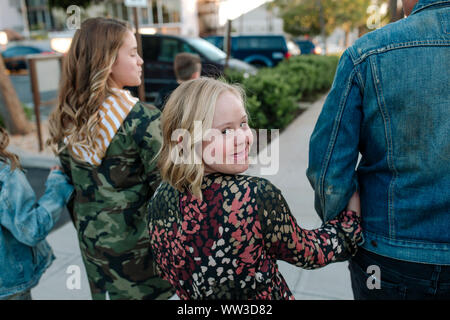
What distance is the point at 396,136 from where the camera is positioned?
133 cm

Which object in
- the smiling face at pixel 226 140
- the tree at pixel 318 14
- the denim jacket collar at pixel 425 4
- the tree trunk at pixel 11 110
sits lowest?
the tree trunk at pixel 11 110

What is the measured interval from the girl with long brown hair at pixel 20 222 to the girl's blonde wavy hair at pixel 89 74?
0.26 meters

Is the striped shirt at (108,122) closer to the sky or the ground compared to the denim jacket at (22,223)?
closer to the sky

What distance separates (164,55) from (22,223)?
9.17 meters

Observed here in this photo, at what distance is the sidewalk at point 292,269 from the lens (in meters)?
3.06

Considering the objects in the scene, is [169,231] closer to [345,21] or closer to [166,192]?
[166,192]

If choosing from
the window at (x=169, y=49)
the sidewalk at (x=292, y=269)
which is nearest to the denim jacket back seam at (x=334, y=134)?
the sidewalk at (x=292, y=269)

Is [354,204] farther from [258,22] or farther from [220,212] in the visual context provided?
[258,22]

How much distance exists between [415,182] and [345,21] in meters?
34.8

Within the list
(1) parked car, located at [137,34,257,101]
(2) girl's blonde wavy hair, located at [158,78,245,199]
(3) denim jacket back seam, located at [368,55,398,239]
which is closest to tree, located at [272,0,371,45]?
(1) parked car, located at [137,34,257,101]

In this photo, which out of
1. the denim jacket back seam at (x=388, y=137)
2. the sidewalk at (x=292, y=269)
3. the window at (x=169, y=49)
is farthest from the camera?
the window at (x=169, y=49)

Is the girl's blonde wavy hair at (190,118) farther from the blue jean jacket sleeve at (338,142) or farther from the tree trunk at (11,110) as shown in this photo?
the tree trunk at (11,110)

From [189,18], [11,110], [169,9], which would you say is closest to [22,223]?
[11,110]

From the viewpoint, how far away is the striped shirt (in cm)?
195
